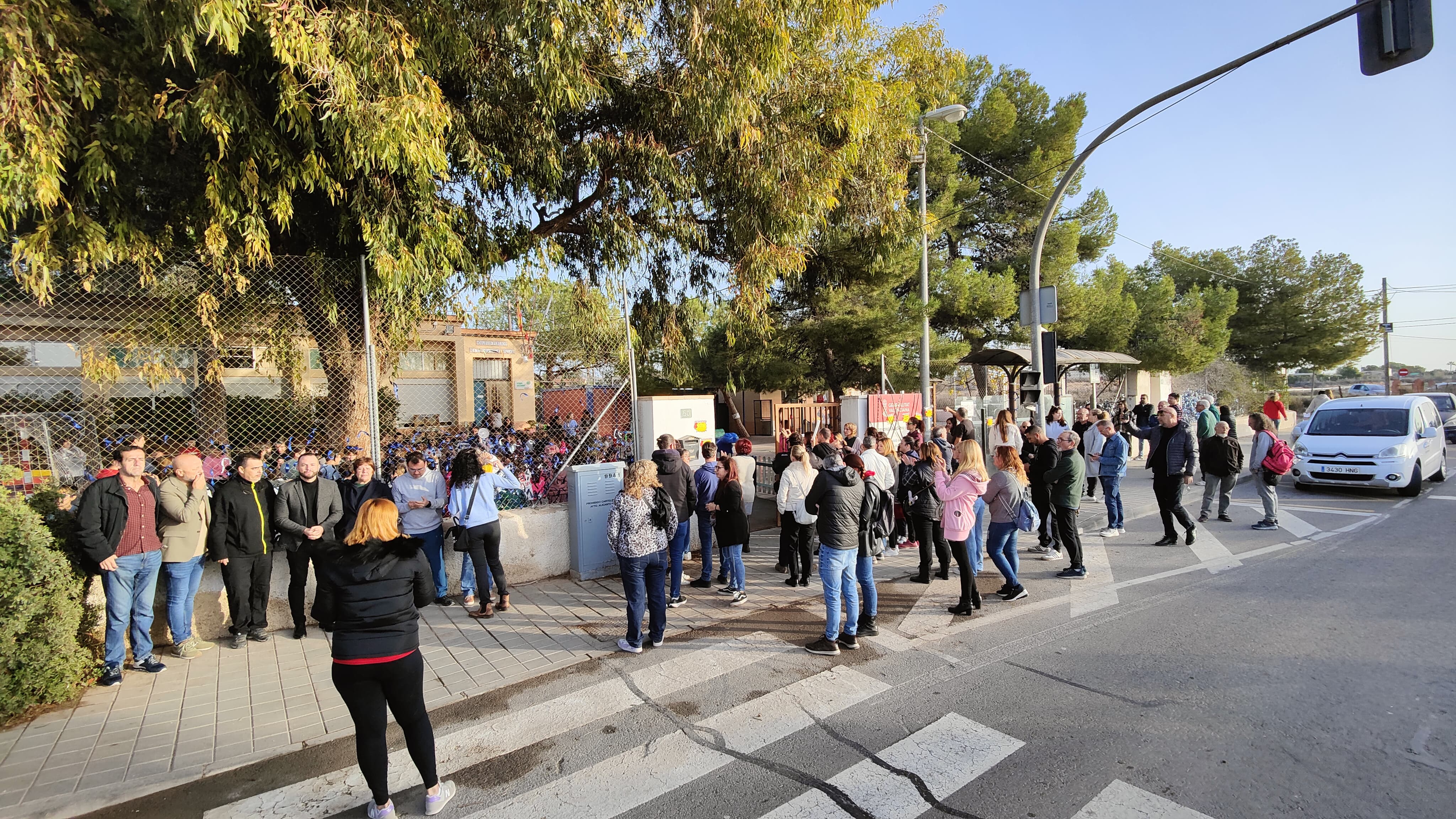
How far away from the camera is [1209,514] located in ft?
34.6

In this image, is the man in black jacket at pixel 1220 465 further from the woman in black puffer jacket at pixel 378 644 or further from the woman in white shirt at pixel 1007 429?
the woman in black puffer jacket at pixel 378 644

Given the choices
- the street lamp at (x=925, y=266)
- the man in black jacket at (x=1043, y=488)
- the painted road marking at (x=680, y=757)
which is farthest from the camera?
the street lamp at (x=925, y=266)

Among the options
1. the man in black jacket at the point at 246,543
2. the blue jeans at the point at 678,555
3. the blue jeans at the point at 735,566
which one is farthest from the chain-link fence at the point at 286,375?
the blue jeans at the point at 735,566

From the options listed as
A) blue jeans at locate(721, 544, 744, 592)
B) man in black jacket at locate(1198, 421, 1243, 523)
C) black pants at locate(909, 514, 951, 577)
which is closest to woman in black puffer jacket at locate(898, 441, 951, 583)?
black pants at locate(909, 514, 951, 577)

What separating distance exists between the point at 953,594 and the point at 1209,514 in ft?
21.2

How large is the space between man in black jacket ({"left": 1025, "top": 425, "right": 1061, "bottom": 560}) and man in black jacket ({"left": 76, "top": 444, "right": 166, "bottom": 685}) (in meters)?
8.18

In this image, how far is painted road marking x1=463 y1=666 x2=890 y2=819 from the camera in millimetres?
3416

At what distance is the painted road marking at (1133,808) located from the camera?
314 cm

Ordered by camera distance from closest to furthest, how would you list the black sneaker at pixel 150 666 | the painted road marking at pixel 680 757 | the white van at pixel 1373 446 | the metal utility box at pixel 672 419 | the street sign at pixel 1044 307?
1. the painted road marking at pixel 680 757
2. the black sneaker at pixel 150 666
3. the metal utility box at pixel 672 419
4. the street sign at pixel 1044 307
5. the white van at pixel 1373 446

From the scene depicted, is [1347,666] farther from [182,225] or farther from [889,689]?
[182,225]

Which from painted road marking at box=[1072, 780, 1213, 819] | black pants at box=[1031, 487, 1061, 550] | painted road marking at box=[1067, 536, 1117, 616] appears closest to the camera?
painted road marking at box=[1072, 780, 1213, 819]

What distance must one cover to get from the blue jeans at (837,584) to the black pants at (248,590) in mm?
4791

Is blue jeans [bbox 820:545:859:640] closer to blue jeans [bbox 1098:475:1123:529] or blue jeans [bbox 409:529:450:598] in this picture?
blue jeans [bbox 409:529:450:598]

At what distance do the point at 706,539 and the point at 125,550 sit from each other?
16.3 ft
